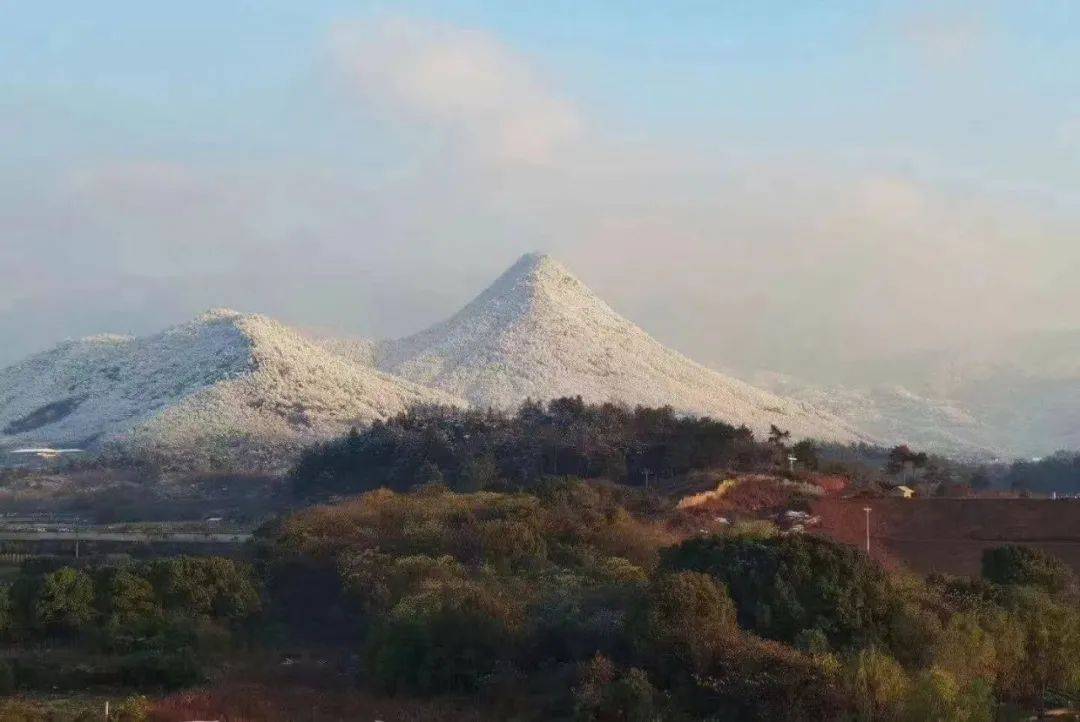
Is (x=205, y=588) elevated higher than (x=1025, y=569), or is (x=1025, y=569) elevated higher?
(x=1025, y=569)

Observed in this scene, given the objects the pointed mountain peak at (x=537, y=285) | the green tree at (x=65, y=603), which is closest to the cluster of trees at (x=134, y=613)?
the green tree at (x=65, y=603)

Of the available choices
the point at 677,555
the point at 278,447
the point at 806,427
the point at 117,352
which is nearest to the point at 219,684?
the point at 677,555

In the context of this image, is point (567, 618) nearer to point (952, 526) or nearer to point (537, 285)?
point (952, 526)

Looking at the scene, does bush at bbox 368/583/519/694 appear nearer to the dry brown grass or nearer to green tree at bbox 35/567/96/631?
the dry brown grass

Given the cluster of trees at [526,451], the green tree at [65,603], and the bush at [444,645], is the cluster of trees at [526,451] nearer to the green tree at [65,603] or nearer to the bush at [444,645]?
the green tree at [65,603]

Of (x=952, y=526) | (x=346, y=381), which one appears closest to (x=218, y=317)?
(x=346, y=381)

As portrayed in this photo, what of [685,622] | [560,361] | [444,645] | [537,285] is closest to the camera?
[685,622]
